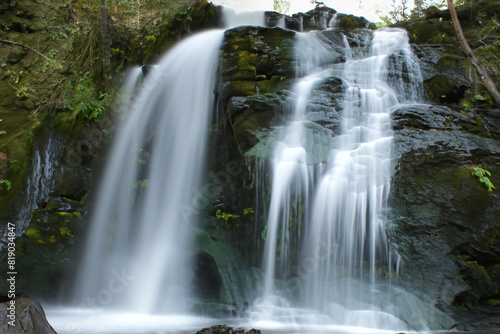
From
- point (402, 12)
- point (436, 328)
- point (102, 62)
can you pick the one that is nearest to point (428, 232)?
point (436, 328)

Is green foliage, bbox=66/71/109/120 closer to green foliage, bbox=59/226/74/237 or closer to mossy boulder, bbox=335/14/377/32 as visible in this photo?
green foliage, bbox=59/226/74/237

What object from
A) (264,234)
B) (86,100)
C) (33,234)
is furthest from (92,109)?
(264,234)

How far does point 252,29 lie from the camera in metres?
8.30

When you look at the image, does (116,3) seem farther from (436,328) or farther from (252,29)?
(436,328)

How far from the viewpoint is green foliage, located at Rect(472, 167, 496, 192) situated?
5008 millimetres

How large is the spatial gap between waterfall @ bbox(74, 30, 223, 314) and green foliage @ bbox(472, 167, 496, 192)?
4804mm

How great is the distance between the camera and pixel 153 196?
689cm

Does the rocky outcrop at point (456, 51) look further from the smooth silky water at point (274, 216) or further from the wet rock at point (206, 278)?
the wet rock at point (206, 278)

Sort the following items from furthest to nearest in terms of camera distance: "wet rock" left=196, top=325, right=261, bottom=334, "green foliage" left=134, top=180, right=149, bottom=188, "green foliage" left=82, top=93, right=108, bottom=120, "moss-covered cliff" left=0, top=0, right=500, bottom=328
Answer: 1. "green foliage" left=82, top=93, right=108, bottom=120
2. "green foliage" left=134, top=180, right=149, bottom=188
3. "moss-covered cliff" left=0, top=0, right=500, bottom=328
4. "wet rock" left=196, top=325, right=261, bottom=334

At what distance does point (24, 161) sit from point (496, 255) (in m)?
7.73

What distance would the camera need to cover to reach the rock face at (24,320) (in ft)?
10.4

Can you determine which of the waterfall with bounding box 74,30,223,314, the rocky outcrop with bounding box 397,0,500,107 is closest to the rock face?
the waterfall with bounding box 74,30,223,314

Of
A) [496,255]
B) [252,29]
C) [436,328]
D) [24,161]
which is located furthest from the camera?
[252,29]

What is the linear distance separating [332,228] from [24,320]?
4.09 m
